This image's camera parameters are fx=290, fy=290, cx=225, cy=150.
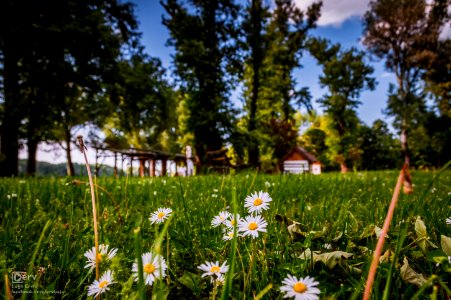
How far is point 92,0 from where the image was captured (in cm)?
1319

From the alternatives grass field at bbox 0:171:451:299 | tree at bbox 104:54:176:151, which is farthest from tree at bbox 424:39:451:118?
grass field at bbox 0:171:451:299

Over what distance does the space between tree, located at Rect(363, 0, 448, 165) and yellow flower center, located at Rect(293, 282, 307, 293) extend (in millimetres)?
26431

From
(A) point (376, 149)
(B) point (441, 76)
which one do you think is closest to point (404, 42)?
(B) point (441, 76)

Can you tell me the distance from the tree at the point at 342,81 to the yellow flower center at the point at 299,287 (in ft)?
107

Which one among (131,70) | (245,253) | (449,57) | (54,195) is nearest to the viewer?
(245,253)

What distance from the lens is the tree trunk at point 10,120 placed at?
10984 mm

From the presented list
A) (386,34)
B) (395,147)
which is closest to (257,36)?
(386,34)

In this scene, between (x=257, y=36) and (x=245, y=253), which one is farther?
(x=257, y=36)

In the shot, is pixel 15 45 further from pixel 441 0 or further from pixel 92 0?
pixel 441 0

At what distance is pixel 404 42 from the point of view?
25.0 meters

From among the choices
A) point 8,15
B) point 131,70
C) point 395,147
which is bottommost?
point 395,147

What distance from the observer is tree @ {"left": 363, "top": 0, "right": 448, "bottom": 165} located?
22.9 meters

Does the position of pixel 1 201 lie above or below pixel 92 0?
below

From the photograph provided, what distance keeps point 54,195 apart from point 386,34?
29444 millimetres
